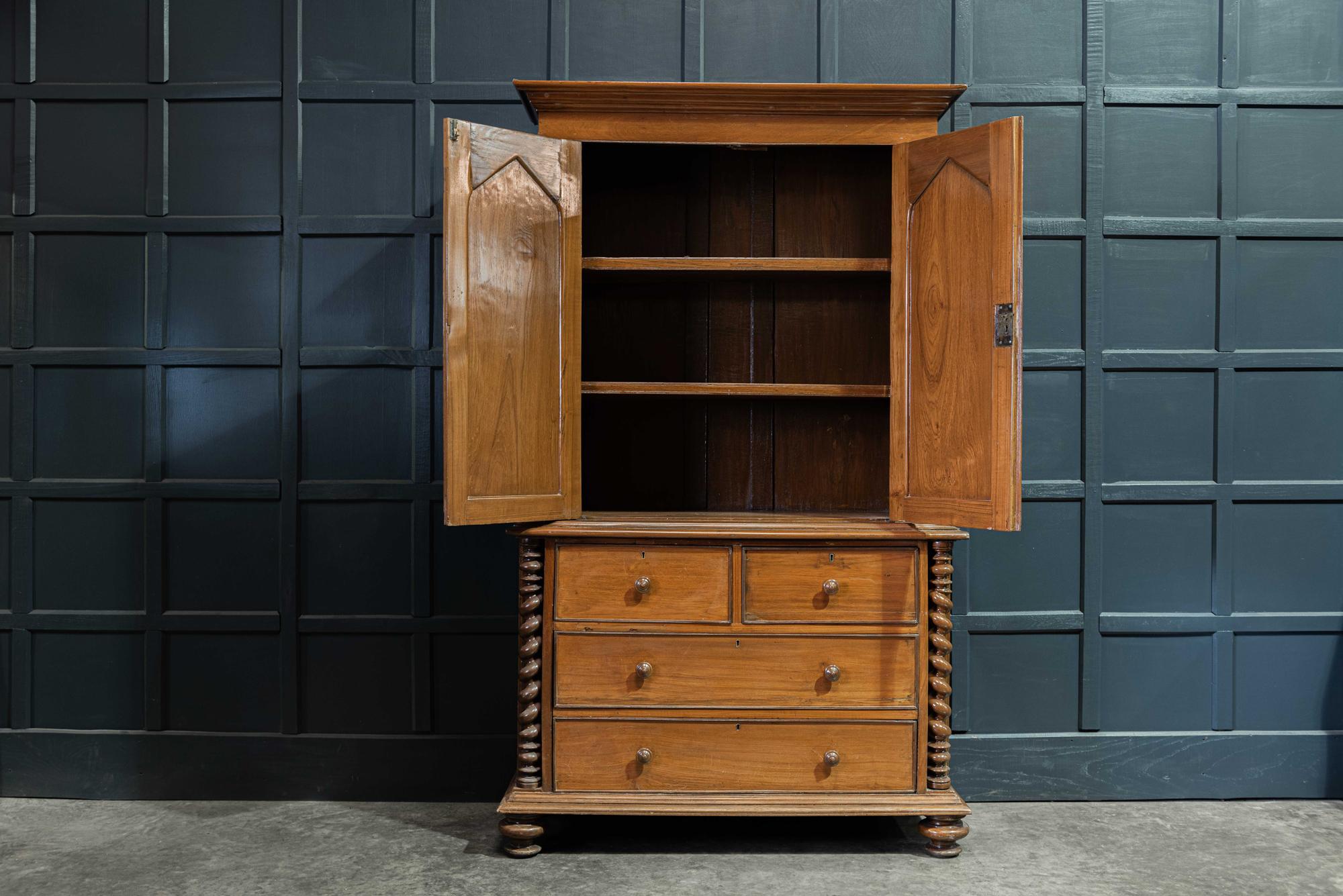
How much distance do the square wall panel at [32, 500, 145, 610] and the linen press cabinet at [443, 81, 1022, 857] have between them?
138 centimetres

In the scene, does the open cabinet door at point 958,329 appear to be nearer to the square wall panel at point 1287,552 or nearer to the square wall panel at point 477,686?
the square wall panel at point 1287,552

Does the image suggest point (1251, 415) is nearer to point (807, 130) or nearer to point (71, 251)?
point (807, 130)

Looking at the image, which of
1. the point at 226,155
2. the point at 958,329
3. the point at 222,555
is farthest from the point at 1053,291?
the point at 222,555

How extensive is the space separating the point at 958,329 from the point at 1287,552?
1.51 metres

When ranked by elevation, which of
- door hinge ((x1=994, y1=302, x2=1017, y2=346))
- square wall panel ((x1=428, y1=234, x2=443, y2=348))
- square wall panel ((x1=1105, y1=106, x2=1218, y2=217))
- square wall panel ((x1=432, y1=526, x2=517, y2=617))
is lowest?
square wall panel ((x1=432, y1=526, x2=517, y2=617))

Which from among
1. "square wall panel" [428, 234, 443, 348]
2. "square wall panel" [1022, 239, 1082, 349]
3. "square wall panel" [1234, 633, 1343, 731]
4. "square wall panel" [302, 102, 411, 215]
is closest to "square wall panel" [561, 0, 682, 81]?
"square wall panel" [302, 102, 411, 215]

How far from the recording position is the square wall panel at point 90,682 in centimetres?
291

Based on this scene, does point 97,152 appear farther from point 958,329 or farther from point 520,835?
point 958,329

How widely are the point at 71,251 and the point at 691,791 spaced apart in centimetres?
261

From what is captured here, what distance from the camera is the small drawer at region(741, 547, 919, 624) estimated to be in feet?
7.91

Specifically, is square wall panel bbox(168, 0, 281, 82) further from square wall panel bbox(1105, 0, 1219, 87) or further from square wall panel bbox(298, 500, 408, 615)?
square wall panel bbox(1105, 0, 1219, 87)

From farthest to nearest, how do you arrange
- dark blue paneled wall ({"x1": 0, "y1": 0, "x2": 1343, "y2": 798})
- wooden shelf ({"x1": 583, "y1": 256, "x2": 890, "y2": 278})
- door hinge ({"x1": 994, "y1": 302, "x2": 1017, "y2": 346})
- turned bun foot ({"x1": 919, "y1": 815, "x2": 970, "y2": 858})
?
dark blue paneled wall ({"x1": 0, "y1": 0, "x2": 1343, "y2": 798}) → wooden shelf ({"x1": 583, "y1": 256, "x2": 890, "y2": 278}) → turned bun foot ({"x1": 919, "y1": 815, "x2": 970, "y2": 858}) → door hinge ({"x1": 994, "y1": 302, "x2": 1017, "y2": 346})

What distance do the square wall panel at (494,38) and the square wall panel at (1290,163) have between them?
188cm

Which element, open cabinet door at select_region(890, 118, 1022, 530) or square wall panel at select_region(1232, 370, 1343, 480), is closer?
open cabinet door at select_region(890, 118, 1022, 530)
